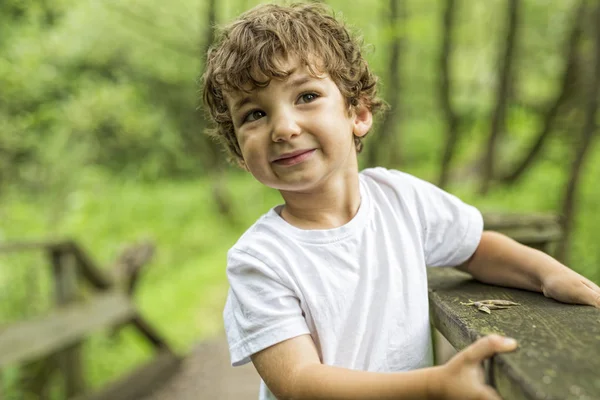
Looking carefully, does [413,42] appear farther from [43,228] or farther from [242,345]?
[242,345]

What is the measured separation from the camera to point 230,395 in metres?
4.59

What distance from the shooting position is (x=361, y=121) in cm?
154

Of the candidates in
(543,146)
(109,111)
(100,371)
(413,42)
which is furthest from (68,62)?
(543,146)

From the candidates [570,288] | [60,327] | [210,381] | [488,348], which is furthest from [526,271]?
[210,381]

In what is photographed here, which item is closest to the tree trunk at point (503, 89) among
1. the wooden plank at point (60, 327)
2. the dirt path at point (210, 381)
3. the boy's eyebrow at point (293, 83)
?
the dirt path at point (210, 381)

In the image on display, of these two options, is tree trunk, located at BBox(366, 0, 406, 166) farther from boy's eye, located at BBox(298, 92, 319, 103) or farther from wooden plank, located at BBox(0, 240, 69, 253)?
boy's eye, located at BBox(298, 92, 319, 103)

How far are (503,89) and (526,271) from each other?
21.1 feet

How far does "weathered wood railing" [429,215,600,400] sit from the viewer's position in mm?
745

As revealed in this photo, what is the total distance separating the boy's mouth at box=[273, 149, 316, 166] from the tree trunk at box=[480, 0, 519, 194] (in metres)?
6.54

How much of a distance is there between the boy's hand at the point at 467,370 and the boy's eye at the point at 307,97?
2.21ft

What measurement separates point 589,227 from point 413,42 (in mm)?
6163

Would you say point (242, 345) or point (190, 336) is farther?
point (190, 336)

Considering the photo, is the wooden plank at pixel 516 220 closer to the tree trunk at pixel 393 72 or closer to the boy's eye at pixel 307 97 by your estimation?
the boy's eye at pixel 307 97

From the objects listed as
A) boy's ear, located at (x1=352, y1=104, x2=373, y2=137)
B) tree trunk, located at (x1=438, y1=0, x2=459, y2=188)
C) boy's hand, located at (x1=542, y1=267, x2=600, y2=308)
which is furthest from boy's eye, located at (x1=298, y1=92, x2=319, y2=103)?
tree trunk, located at (x1=438, y1=0, x2=459, y2=188)
